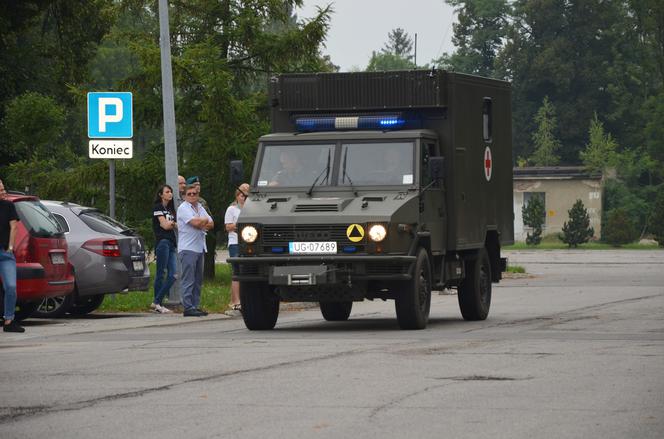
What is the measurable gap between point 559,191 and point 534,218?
7.39 meters

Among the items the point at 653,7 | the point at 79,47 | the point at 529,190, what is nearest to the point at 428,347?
the point at 79,47

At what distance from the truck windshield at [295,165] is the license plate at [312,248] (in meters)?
1.15

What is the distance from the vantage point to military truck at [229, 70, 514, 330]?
703 inches

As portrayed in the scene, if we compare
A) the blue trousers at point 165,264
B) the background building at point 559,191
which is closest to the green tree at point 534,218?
the background building at point 559,191

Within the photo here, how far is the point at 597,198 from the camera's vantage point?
88250 mm

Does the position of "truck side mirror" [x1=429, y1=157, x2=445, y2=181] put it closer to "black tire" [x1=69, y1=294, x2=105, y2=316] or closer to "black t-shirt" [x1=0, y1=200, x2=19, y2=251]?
"black t-shirt" [x1=0, y1=200, x2=19, y2=251]

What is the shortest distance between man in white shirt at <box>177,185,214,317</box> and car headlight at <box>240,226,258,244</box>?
3211 mm

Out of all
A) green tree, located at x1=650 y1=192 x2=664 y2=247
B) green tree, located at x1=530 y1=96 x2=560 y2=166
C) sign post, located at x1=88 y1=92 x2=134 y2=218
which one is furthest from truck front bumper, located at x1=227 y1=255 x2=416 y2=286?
green tree, located at x1=530 y1=96 x2=560 y2=166

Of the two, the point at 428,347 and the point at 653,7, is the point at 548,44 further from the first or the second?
the point at 428,347

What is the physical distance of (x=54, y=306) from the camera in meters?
21.5

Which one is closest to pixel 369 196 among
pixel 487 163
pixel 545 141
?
pixel 487 163

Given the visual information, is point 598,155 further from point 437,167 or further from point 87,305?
point 437,167

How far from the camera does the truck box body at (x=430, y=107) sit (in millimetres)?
19328

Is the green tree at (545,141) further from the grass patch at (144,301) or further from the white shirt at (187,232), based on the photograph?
the white shirt at (187,232)
